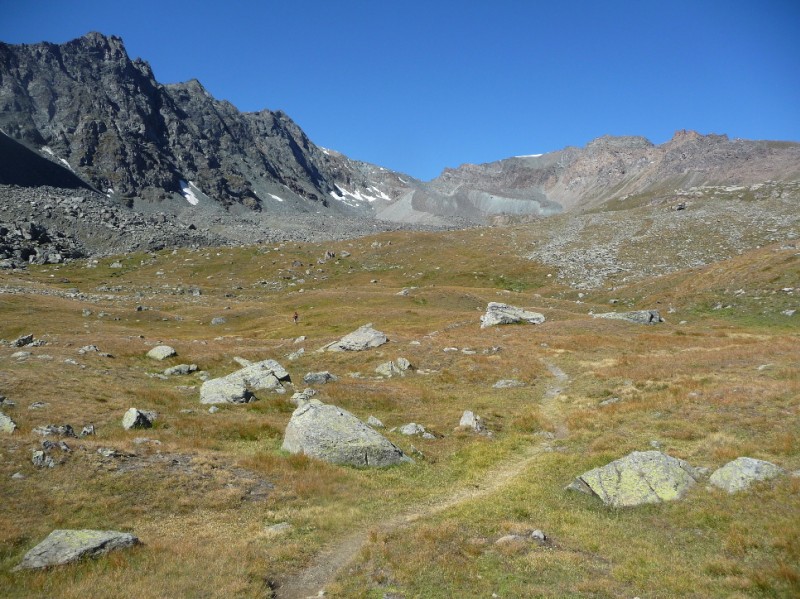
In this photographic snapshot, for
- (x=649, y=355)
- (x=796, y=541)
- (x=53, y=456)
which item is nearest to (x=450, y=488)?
(x=796, y=541)

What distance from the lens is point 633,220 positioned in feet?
486

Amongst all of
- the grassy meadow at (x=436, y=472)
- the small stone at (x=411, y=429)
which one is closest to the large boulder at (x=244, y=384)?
the grassy meadow at (x=436, y=472)

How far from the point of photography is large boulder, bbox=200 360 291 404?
108 feet

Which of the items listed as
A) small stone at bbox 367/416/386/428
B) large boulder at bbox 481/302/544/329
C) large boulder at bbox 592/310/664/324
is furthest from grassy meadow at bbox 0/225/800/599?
large boulder at bbox 481/302/544/329

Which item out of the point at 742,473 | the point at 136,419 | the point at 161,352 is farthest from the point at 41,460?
the point at 161,352

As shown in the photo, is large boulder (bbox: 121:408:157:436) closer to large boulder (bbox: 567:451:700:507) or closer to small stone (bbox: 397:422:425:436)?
small stone (bbox: 397:422:425:436)

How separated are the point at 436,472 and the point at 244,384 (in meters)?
18.4

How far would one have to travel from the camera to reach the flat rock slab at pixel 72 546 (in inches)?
506

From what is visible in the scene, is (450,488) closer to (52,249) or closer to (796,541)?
(796,541)

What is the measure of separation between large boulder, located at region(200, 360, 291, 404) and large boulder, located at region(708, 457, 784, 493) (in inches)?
1081

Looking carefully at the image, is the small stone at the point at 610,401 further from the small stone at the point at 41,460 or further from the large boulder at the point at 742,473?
the small stone at the point at 41,460

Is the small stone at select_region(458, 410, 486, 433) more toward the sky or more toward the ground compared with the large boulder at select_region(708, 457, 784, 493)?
more toward the ground

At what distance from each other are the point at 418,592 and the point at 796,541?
9705 millimetres

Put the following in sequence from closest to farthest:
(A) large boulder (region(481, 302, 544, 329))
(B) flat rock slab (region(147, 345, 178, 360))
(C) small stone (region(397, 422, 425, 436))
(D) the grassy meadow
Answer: (D) the grassy meadow < (C) small stone (region(397, 422, 425, 436)) < (B) flat rock slab (region(147, 345, 178, 360)) < (A) large boulder (region(481, 302, 544, 329))
